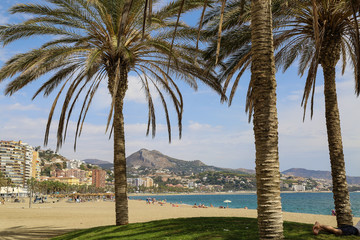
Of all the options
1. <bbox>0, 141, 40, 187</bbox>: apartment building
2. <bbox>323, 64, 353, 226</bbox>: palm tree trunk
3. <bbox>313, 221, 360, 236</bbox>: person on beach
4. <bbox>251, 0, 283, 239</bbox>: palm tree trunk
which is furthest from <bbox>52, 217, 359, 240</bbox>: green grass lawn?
<bbox>0, 141, 40, 187</bbox>: apartment building

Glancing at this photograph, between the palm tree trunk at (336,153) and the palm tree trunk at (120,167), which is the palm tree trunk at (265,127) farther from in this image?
the palm tree trunk at (120,167)

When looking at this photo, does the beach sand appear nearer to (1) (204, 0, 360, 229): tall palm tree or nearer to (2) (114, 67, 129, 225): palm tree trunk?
(2) (114, 67, 129, 225): palm tree trunk

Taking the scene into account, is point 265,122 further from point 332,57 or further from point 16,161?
point 16,161

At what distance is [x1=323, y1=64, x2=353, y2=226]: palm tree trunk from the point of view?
898 cm

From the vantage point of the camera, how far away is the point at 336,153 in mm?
9211

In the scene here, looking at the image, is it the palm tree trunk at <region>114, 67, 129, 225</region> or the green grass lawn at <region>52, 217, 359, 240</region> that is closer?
the green grass lawn at <region>52, 217, 359, 240</region>

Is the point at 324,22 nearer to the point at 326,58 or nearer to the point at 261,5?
the point at 326,58

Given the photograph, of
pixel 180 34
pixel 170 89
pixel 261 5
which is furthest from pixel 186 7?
pixel 261 5

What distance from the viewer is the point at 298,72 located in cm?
1552

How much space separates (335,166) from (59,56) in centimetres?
885

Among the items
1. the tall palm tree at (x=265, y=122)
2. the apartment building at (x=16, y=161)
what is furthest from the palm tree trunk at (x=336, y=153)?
the apartment building at (x=16, y=161)

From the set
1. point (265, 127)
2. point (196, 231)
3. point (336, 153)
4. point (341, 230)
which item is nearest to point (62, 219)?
point (196, 231)

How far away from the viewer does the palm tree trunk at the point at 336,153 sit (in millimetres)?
8977

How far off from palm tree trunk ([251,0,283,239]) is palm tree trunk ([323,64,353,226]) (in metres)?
4.51
